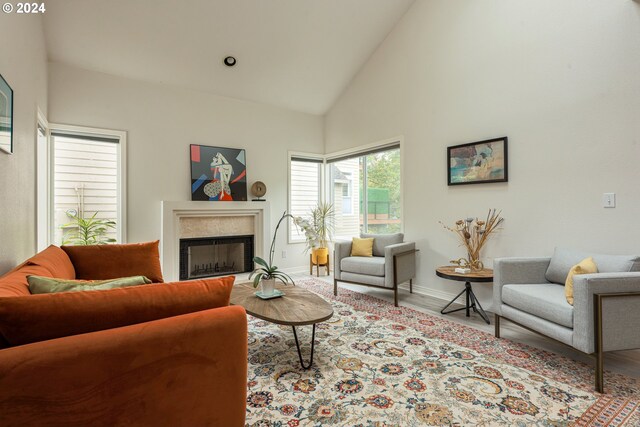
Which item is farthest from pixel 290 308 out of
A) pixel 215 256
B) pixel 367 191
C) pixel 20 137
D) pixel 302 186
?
pixel 302 186

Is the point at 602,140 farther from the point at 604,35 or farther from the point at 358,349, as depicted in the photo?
the point at 358,349

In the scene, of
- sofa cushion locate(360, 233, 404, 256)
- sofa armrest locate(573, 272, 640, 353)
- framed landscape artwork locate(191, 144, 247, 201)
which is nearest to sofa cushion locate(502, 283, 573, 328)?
sofa armrest locate(573, 272, 640, 353)

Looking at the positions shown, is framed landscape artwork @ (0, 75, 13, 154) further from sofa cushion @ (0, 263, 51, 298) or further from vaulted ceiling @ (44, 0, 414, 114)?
vaulted ceiling @ (44, 0, 414, 114)

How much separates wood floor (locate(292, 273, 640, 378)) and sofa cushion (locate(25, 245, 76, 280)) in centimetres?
317

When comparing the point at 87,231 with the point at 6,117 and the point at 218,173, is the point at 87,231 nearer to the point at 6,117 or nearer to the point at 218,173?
the point at 218,173

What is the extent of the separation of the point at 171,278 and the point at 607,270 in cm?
458

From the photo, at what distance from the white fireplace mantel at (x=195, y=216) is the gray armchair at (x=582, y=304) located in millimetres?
3432

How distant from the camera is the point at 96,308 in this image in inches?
44.4

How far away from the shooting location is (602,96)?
2.79 m

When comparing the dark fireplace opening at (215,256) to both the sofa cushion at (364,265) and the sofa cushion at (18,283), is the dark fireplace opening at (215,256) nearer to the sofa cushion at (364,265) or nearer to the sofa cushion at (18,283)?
the sofa cushion at (364,265)

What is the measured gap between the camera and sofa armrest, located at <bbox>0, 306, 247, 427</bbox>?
946 mm

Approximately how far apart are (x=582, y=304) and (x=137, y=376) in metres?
2.41

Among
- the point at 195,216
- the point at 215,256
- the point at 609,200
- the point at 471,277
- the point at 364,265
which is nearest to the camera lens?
the point at 609,200

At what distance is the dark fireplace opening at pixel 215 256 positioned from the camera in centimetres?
471
